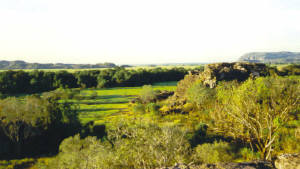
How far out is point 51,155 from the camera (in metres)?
41.5

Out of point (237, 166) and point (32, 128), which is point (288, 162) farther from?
point (32, 128)

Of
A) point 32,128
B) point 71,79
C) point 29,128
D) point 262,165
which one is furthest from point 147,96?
point 262,165

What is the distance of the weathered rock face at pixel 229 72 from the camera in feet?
248

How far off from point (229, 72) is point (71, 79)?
4097 inches

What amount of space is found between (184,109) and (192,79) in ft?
75.2

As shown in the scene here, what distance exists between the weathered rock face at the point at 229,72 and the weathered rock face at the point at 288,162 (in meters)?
69.2

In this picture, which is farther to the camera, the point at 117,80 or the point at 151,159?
the point at 117,80

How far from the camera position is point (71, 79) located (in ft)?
435

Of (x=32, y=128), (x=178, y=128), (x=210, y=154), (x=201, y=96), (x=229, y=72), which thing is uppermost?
(x=229, y=72)

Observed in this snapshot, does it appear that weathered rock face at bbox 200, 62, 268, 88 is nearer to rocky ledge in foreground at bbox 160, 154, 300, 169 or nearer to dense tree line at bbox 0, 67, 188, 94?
dense tree line at bbox 0, 67, 188, 94

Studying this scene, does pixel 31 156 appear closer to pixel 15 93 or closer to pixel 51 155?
pixel 51 155

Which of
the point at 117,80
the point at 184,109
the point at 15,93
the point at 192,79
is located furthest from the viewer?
the point at 117,80

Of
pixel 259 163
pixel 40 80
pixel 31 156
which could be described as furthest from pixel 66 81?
pixel 259 163

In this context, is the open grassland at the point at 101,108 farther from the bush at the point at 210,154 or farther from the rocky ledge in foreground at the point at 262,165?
the rocky ledge in foreground at the point at 262,165
